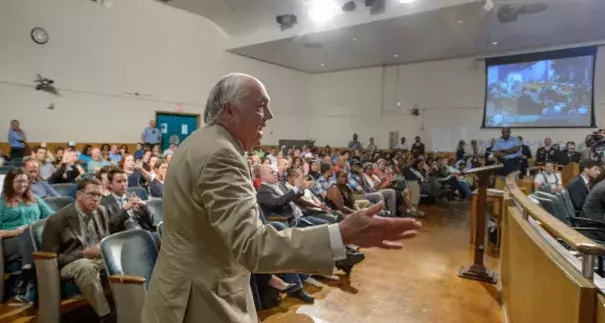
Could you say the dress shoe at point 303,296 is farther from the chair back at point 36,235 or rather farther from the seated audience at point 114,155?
the seated audience at point 114,155

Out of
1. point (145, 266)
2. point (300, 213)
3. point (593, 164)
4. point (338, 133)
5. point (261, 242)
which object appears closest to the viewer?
point (261, 242)

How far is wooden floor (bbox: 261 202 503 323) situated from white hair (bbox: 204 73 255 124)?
2.14 meters

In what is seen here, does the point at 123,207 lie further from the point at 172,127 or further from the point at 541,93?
the point at 541,93

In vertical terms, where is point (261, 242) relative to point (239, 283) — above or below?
above

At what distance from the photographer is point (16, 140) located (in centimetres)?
691

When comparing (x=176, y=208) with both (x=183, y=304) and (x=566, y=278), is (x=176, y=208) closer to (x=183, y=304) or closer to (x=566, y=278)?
(x=183, y=304)

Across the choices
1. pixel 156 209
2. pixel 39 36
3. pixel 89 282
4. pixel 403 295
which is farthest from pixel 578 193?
A: pixel 39 36

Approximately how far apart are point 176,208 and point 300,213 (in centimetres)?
333

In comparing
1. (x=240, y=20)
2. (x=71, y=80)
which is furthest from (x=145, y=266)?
(x=240, y=20)

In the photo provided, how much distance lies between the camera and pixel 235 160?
815 millimetres

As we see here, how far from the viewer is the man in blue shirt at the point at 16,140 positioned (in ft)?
22.6

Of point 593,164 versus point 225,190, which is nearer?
point 225,190

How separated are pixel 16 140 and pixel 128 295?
22.3 feet

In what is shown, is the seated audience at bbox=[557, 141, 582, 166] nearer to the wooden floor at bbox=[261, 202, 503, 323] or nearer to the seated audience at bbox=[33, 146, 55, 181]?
the wooden floor at bbox=[261, 202, 503, 323]
